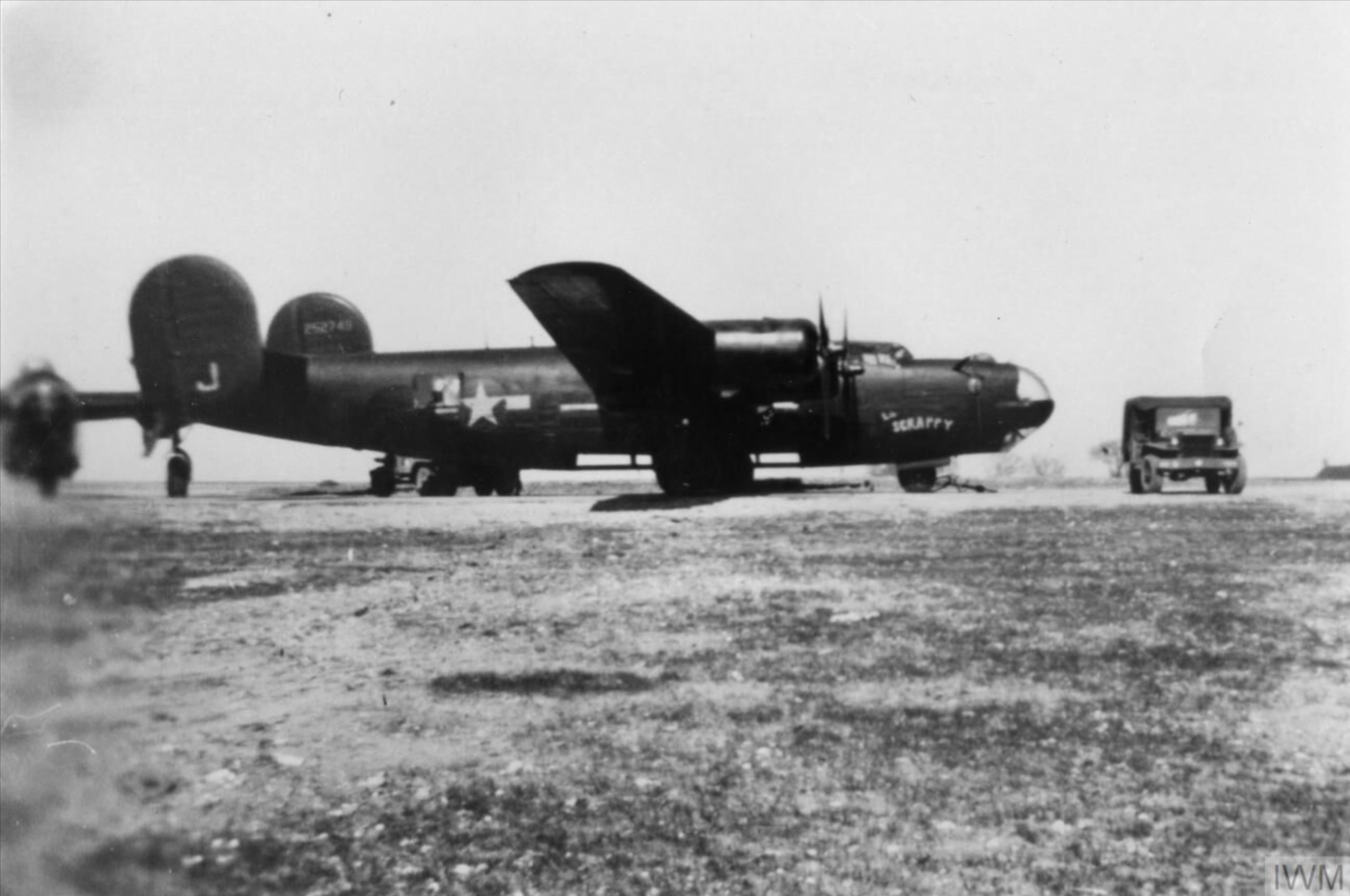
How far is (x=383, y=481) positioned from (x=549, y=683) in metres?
15.1

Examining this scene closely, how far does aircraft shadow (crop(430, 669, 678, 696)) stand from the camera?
6.37 meters

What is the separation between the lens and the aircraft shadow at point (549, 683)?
637 centimetres

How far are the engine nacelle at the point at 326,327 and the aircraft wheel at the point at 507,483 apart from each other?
4733 mm

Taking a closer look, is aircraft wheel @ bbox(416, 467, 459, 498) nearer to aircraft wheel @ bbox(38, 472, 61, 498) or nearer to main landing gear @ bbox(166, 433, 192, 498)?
main landing gear @ bbox(166, 433, 192, 498)

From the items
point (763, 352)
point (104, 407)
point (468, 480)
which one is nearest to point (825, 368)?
point (763, 352)

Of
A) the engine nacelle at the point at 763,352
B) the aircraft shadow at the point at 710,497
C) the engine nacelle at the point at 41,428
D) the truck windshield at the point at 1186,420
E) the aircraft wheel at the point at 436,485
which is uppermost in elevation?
the engine nacelle at the point at 763,352

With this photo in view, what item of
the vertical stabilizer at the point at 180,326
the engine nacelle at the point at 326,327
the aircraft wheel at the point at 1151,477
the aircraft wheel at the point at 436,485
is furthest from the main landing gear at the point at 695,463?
the engine nacelle at the point at 326,327

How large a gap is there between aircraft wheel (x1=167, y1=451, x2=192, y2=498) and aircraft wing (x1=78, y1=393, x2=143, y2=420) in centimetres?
41

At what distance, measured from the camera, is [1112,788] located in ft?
16.7

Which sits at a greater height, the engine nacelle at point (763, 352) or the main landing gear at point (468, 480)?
the engine nacelle at point (763, 352)

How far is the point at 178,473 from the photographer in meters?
5.11

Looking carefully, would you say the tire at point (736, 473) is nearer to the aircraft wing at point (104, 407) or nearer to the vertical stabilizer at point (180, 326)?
the vertical stabilizer at point (180, 326)

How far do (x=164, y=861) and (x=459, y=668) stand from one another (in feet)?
8.22

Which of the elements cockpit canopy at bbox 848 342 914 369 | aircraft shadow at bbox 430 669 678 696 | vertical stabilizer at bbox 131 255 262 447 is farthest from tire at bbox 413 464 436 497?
aircraft shadow at bbox 430 669 678 696
